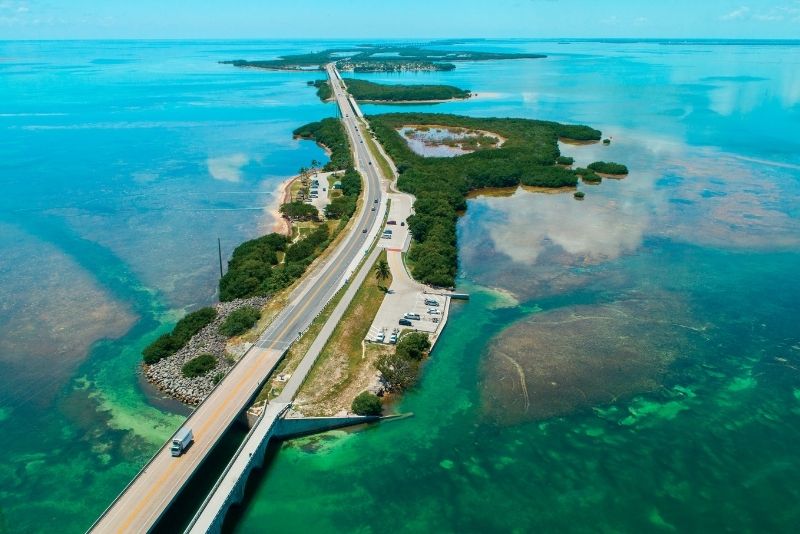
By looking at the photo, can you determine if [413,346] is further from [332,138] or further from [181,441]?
[332,138]

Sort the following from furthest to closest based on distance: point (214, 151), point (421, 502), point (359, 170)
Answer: point (214, 151) → point (359, 170) → point (421, 502)

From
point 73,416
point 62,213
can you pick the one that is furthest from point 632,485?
point 62,213

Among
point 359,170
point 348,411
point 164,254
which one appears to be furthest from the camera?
point 359,170

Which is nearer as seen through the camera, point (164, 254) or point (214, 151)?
point (164, 254)

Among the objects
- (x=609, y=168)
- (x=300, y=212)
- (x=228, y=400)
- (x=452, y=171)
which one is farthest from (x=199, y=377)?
(x=609, y=168)

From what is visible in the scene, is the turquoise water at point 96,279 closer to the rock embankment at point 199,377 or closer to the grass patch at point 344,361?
the rock embankment at point 199,377

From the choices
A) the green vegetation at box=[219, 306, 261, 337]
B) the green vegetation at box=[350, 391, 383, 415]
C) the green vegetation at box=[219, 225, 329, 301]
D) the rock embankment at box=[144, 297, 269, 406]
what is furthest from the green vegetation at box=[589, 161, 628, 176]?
the green vegetation at box=[350, 391, 383, 415]

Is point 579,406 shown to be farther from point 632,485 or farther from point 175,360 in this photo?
point 175,360
